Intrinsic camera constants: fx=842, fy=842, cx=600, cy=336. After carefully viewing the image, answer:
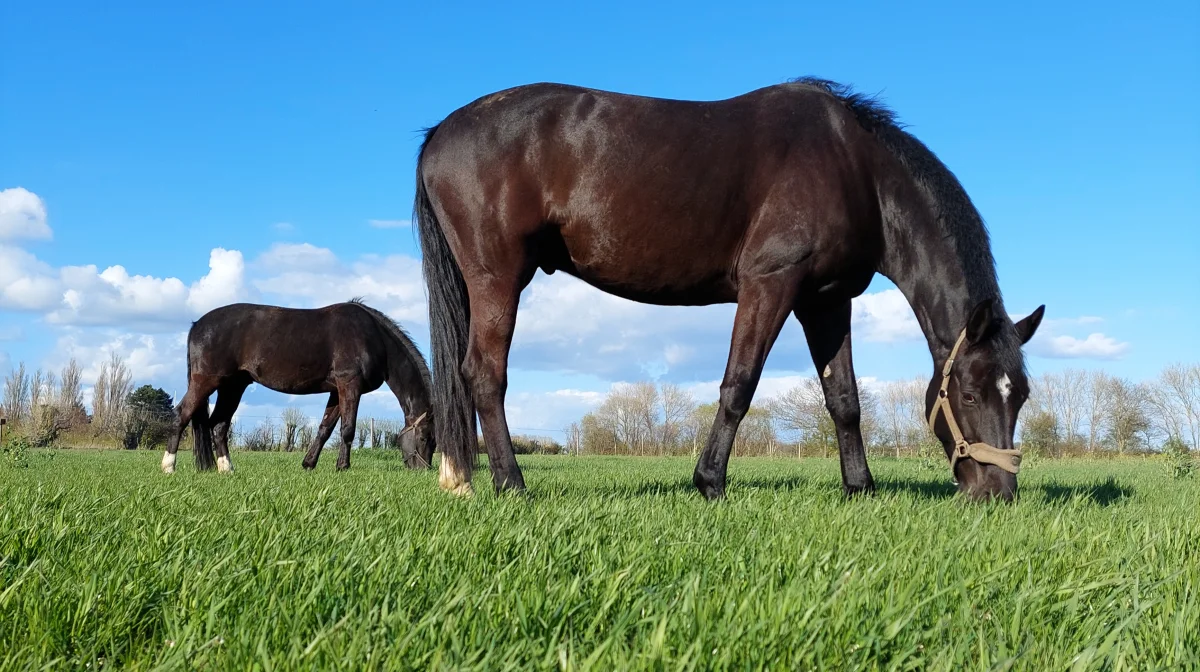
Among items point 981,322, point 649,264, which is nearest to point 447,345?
point 649,264

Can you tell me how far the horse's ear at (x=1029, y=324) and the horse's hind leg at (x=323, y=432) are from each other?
10.2 metres

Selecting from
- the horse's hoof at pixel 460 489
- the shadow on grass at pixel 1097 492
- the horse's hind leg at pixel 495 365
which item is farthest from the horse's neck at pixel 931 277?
the horse's hoof at pixel 460 489

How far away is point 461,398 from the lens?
5520 mm

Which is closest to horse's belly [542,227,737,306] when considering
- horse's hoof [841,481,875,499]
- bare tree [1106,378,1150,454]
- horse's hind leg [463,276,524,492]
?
horse's hind leg [463,276,524,492]

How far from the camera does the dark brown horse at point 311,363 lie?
1279 centimetres

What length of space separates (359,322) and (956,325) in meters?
10.4

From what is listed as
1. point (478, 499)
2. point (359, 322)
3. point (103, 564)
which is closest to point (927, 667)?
point (103, 564)

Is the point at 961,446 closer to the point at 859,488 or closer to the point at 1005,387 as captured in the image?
the point at 1005,387

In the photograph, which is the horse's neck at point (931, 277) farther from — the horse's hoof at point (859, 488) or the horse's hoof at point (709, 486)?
the horse's hoof at point (709, 486)

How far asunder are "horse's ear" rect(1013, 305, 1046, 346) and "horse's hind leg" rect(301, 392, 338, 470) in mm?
10160

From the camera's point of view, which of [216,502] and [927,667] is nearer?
[927,667]

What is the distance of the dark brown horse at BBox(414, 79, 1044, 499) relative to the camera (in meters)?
5.21

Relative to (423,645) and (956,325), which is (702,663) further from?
(956,325)

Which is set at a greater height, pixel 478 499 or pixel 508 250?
pixel 508 250
